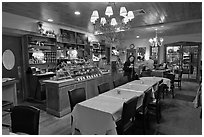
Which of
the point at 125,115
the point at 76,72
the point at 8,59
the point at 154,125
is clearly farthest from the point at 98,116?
the point at 8,59

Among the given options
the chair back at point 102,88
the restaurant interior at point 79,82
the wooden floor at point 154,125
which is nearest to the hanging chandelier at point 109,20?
the restaurant interior at point 79,82

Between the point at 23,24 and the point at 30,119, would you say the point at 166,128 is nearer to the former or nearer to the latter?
the point at 30,119

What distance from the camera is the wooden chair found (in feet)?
5.66

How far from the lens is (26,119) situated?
1.77 meters

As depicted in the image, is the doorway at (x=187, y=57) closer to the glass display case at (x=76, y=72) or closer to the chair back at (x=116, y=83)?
the glass display case at (x=76, y=72)

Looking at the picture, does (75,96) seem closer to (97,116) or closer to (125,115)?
(97,116)

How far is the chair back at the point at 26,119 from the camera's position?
173 centimetres

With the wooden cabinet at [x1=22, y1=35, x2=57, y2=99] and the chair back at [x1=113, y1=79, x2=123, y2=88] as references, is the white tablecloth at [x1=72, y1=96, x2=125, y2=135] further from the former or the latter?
the wooden cabinet at [x1=22, y1=35, x2=57, y2=99]

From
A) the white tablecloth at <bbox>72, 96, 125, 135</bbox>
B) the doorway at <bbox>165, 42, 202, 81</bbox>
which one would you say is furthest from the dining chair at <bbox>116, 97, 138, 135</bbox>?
the doorway at <bbox>165, 42, 202, 81</bbox>

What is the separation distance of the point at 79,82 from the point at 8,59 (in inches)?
99.7

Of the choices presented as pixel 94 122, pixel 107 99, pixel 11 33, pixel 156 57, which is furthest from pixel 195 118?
pixel 156 57

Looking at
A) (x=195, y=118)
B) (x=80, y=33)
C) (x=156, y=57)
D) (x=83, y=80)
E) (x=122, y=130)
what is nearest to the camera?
(x=122, y=130)

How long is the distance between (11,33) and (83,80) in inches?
105

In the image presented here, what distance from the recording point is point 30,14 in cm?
463
